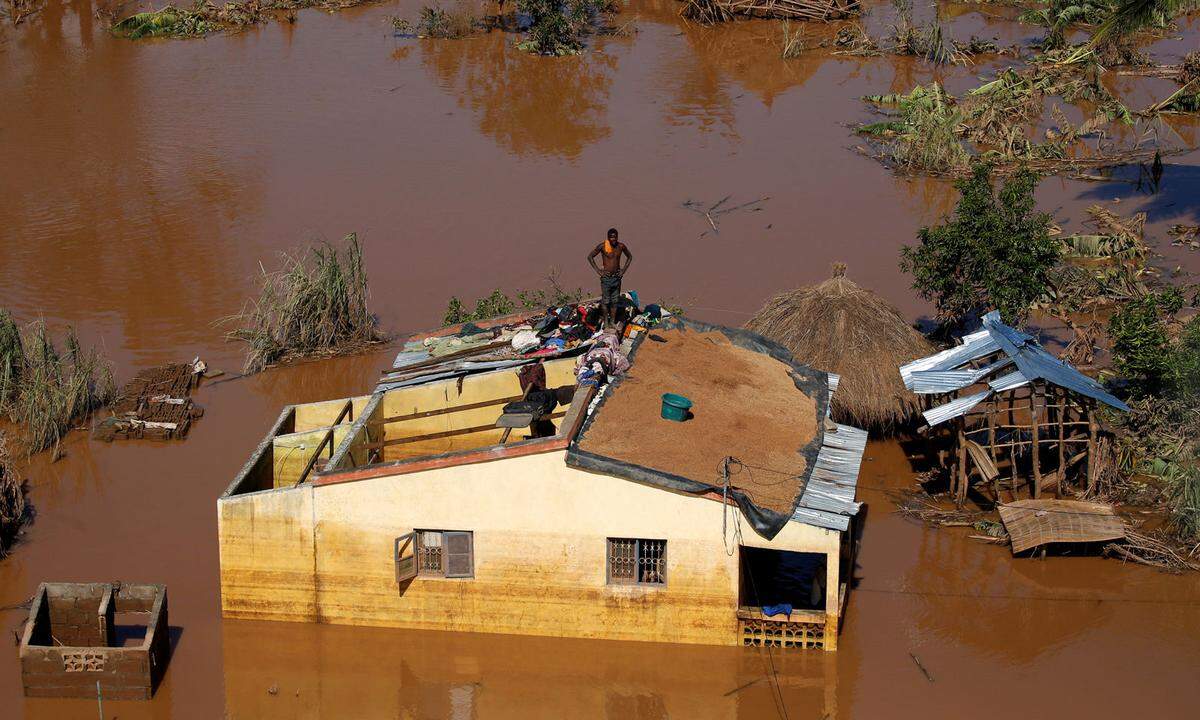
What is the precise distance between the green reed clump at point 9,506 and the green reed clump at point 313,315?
429 cm

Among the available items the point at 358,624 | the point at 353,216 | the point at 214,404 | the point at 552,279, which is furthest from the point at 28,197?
the point at 358,624

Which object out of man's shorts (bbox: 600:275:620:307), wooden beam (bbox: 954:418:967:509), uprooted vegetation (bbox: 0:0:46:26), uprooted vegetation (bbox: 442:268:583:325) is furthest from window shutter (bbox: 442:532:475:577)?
uprooted vegetation (bbox: 0:0:46:26)

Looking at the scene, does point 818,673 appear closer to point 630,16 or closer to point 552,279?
point 552,279

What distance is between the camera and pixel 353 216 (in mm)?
24266

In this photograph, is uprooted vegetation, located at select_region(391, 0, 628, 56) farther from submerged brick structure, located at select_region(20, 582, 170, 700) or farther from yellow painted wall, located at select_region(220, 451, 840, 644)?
submerged brick structure, located at select_region(20, 582, 170, 700)

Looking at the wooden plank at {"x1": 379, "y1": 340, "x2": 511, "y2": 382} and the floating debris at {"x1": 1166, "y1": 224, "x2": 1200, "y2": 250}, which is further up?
the floating debris at {"x1": 1166, "y1": 224, "x2": 1200, "y2": 250}

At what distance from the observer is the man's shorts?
15859 millimetres

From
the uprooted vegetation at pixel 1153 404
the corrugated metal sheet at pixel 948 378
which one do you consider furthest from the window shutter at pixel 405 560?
the uprooted vegetation at pixel 1153 404

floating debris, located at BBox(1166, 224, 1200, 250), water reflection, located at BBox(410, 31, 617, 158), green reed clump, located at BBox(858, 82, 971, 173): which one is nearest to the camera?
floating debris, located at BBox(1166, 224, 1200, 250)

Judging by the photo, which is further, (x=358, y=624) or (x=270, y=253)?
(x=270, y=253)

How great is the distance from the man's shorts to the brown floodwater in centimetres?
388

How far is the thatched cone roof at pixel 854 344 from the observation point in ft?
54.0

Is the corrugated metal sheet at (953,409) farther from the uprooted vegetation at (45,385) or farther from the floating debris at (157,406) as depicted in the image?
the uprooted vegetation at (45,385)

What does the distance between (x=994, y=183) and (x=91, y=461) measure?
16601 mm
